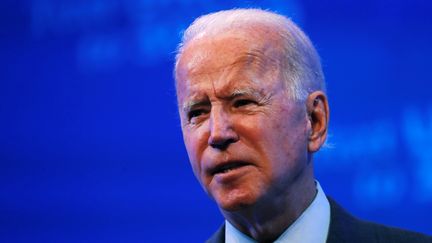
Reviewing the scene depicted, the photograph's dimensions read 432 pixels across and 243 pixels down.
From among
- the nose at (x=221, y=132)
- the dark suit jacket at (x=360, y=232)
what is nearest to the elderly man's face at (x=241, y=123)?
the nose at (x=221, y=132)

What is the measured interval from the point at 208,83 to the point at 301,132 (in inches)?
7.4

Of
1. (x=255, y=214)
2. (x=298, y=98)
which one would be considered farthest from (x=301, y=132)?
(x=255, y=214)

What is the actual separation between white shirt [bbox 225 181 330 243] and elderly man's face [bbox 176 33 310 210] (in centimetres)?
7

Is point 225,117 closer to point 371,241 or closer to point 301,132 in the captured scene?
point 301,132

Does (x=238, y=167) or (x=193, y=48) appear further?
(x=193, y=48)

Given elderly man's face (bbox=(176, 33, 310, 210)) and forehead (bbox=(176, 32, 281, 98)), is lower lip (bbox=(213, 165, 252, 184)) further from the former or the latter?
forehead (bbox=(176, 32, 281, 98))

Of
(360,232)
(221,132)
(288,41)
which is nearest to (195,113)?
(221,132)

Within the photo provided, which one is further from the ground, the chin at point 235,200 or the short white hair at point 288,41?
the short white hair at point 288,41

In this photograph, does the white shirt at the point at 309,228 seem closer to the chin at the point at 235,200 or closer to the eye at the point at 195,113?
the chin at the point at 235,200

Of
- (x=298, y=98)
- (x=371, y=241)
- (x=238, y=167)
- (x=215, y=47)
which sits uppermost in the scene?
(x=215, y=47)

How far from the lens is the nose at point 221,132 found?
132 centimetres

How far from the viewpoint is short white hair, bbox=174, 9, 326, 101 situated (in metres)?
1.41

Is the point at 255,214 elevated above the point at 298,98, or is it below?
below

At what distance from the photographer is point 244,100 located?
53.9 inches
